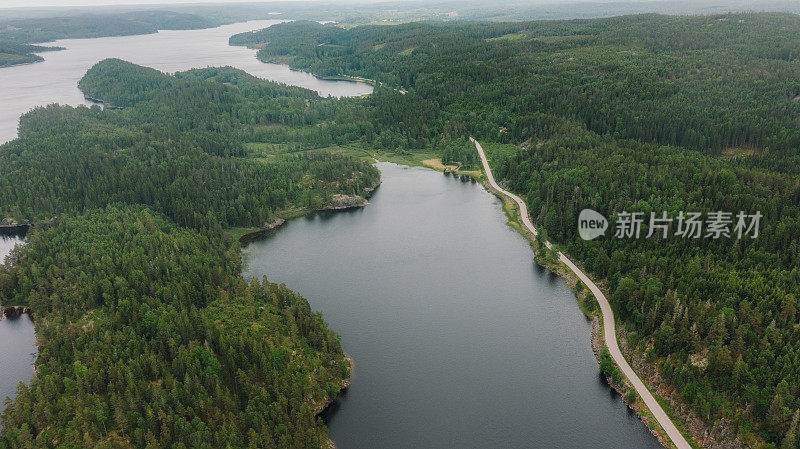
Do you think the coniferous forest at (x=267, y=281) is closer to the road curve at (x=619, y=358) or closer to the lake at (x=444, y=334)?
the road curve at (x=619, y=358)

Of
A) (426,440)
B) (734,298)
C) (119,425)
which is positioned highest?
(734,298)

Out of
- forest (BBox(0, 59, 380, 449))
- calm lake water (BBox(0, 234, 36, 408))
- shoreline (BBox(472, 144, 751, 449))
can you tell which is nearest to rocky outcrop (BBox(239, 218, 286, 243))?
forest (BBox(0, 59, 380, 449))

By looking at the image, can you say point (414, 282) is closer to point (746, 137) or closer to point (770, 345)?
point (770, 345)

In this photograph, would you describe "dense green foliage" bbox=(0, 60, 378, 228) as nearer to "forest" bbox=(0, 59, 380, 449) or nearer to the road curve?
"forest" bbox=(0, 59, 380, 449)

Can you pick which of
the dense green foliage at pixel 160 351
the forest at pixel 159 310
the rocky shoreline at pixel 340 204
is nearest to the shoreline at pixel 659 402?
the forest at pixel 159 310

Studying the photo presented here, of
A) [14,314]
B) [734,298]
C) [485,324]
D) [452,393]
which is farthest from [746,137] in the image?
[14,314]

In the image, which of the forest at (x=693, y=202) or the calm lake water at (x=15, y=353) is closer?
the forest at (x=693, y=202)
